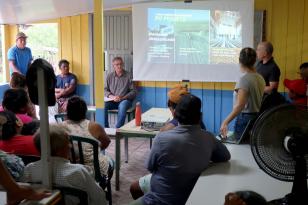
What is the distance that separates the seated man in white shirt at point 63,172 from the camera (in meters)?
1.97

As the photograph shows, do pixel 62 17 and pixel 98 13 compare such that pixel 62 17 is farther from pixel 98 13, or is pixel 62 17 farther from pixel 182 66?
pixel 182 66

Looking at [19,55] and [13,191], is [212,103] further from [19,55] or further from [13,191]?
[13,191]

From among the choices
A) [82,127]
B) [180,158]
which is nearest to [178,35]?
[82,127]

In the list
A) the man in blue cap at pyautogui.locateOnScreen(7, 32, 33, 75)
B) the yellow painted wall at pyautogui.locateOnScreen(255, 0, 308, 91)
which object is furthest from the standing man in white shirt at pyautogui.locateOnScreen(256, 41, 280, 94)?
the man in blue cap at pyautogui.locateOnScreen(7, 32, 33, 75)

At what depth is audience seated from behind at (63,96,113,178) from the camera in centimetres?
281

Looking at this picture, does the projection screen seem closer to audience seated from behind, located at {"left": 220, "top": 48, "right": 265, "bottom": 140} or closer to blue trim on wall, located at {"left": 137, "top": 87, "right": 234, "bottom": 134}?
blue trim on wall, located at {"left": 137, "top": 87, "right": 234, "bottom": 134}

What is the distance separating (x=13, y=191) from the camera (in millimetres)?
1337

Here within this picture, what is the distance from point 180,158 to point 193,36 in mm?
3709

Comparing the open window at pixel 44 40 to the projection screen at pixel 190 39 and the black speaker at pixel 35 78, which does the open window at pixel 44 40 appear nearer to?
the projection screen at pixel 190 39

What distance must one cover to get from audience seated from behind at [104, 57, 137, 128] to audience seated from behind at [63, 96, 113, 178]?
2.61m

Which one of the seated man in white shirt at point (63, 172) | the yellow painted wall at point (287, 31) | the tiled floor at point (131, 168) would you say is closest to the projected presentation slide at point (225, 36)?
the yellow painted wall at point (287, 31)

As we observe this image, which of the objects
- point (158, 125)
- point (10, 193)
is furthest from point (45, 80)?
point (158, 125)

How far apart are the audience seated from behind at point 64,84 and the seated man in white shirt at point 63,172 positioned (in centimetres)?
379

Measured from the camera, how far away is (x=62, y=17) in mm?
6219
